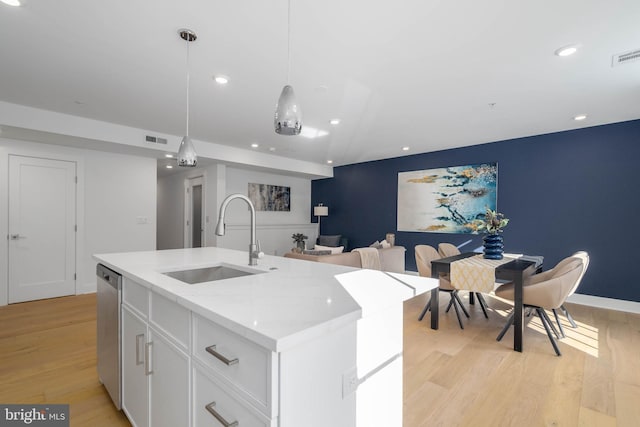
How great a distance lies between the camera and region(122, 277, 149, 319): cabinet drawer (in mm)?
1479

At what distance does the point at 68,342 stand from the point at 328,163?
5591 millimetres

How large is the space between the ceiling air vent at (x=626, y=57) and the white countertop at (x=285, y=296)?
2658 mm

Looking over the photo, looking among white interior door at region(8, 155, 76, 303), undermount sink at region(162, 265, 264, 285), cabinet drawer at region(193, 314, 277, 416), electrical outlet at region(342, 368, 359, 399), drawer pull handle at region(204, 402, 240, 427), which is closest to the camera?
cabinet drawer at region(193, 314, 277, 416)

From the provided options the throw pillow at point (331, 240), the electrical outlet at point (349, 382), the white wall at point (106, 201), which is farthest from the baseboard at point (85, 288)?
the electrical outlet at point (349, 382)

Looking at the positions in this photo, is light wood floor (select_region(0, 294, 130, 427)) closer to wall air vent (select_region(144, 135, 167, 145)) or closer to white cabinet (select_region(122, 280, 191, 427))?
white cabinet (select_region(122, 280, 191, 427))

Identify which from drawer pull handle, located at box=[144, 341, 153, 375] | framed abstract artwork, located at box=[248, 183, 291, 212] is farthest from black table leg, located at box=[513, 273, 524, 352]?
framed abstract artwork, located at box=[248, 183, 291, 212]

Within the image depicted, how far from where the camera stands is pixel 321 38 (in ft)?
7.23

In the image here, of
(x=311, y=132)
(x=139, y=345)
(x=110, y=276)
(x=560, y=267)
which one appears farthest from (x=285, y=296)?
(x=311, y=132)

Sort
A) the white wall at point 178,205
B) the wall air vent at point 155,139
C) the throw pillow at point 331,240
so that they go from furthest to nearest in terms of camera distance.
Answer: the throw pillow at point 331,240
the white wall at point 178,205
the wall air vent at point 155,139

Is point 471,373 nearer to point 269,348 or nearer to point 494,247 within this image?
point 494,247

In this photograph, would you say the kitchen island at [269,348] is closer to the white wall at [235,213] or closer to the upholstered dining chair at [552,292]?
the upholstered dining chair at [552,292]

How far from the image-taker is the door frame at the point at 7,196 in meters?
4.04

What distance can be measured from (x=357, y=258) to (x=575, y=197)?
3.35 meters

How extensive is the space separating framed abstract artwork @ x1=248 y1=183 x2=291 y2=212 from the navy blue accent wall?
3531mm
